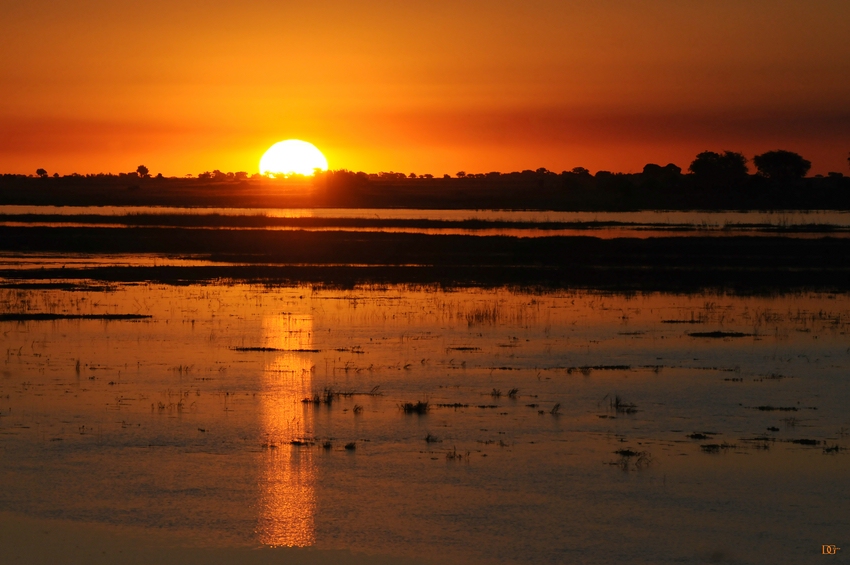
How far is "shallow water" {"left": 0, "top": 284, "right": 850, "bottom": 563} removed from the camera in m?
8.67

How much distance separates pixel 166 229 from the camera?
5081 centimetres

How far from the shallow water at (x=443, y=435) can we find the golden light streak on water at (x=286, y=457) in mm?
34

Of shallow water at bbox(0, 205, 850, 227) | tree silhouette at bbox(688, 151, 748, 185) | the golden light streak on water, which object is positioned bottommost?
the golden light streak on water

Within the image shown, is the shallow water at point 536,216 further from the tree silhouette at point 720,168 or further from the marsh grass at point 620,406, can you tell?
the marsh grass at point 620,406

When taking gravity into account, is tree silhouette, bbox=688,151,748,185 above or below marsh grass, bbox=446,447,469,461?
above

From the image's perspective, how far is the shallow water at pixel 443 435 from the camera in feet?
28.5

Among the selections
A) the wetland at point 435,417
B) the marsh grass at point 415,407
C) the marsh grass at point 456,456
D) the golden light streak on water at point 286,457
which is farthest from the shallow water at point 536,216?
the marsh grass at point 456,456

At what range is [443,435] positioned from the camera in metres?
11.6

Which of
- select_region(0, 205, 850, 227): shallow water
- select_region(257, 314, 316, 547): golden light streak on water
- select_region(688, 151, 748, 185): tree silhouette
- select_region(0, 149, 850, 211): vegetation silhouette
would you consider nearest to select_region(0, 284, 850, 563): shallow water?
select_region(257, 314, 316, 547): golden light streak on water

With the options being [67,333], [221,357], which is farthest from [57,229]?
[221,357]

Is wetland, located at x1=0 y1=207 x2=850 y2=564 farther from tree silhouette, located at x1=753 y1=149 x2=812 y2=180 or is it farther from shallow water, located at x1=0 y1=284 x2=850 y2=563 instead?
tree silhouette, located at x1=753 y1=149 x2=812 y2=180

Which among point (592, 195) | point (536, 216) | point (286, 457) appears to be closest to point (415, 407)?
point (286, 457)

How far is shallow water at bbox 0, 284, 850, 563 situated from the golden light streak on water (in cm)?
3

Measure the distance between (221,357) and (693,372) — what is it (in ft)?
25.1
